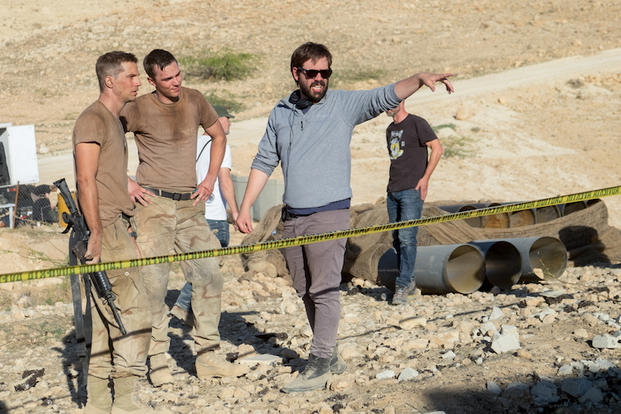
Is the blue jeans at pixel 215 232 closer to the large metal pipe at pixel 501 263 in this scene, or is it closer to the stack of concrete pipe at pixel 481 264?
the stack of concrete pipe at pixel 481 264

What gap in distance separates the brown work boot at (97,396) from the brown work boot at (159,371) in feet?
2.55

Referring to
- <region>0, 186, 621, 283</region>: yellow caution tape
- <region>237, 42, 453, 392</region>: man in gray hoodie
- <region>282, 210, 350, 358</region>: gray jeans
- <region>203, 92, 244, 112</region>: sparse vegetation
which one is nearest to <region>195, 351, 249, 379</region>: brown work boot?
<region>237, 42, 453, 392</region>: man in gray hoodie

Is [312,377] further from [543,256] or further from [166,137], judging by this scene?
[543,256]

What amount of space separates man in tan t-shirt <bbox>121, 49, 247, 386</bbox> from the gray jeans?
67cm

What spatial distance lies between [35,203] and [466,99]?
501 inches

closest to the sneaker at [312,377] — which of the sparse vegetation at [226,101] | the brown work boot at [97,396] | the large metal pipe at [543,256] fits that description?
the brown work boot at [97,396]

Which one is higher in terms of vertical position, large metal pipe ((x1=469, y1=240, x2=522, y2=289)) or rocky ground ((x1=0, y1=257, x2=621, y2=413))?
large metal pipe ((x1=469, y1=240, x2=522, y2=289))

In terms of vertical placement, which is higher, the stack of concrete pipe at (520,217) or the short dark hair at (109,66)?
the short dark hair at (109,66)

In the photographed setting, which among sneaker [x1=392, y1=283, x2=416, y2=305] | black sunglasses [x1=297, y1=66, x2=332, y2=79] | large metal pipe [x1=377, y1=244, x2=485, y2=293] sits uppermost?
black sunglasses [x1=297, y1=66, x2=332, y2=79]

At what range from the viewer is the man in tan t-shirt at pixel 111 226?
438 cm

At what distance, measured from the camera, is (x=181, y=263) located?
18.2 ft

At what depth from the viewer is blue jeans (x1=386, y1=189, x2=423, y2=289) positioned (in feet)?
23.8

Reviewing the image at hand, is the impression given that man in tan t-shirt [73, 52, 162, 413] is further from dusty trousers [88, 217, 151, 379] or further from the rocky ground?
the rocky ground

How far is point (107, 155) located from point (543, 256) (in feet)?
17.0
